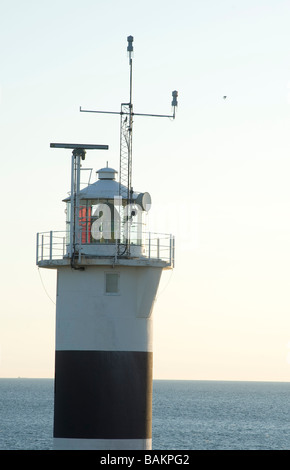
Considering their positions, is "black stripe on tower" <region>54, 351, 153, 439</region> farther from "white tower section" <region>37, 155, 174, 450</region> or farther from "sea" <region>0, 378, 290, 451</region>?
"sea" <region>0, 378, 290, 451</region>

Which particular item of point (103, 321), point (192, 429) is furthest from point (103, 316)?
point (192, 429)

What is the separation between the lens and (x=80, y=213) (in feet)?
92.4

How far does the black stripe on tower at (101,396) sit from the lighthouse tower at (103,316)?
0.03 meters

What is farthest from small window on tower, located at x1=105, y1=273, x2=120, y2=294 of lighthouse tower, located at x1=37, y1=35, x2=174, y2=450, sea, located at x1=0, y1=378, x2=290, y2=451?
sea, located at x1=0, y1=378, x2=290, y2=451

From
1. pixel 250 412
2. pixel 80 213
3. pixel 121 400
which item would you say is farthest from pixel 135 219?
pixel 250 412

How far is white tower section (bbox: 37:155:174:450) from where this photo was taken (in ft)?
87.5

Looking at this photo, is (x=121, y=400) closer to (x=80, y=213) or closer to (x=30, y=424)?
(x=80, y=213)

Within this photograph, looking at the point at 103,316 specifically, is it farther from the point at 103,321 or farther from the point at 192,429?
the point at 192,429

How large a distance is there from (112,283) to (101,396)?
3106 millimetres

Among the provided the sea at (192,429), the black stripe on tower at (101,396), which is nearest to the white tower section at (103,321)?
the black stripe on tower at (101,396)

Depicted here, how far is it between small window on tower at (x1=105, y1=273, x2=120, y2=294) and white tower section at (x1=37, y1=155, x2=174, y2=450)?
0.09 feet

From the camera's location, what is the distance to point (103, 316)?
2711 centimetres

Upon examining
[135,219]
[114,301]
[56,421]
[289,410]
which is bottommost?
[289,410]
